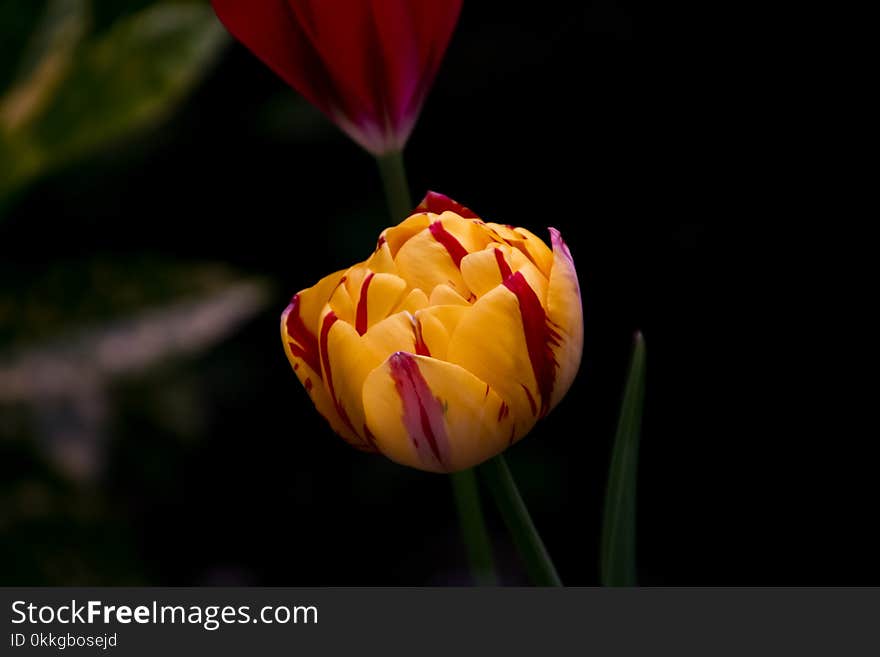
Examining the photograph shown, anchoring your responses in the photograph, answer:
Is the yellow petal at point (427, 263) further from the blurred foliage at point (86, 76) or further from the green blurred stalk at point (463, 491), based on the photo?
the blurred foliage at point (86, 76)

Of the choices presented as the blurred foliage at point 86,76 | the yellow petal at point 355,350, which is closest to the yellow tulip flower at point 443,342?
the yellow petal at point 355,350

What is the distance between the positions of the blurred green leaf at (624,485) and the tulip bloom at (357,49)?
11 centimetres

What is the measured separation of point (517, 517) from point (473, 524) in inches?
2.4

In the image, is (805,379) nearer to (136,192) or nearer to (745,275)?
(745,275)

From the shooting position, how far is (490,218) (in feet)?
3.04

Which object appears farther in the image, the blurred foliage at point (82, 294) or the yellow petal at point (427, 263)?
the blurred foliage at point (82, 294)

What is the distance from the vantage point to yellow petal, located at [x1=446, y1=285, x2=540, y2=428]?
33cm

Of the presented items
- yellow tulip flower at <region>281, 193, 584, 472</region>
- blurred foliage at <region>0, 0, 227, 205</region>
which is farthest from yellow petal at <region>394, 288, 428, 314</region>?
blurred foliage at <region>0, 0, 227, 205</region>

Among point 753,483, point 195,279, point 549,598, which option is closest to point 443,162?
point 195,279

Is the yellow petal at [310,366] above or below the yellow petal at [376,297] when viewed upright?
below

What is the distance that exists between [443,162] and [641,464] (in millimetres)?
281

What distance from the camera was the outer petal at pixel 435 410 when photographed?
1.08 ft

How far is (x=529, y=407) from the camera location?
34 cm

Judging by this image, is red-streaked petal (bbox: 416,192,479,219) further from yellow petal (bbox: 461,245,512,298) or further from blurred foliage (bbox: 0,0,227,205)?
blurred foliage (bbox: 0,0,227,205)
